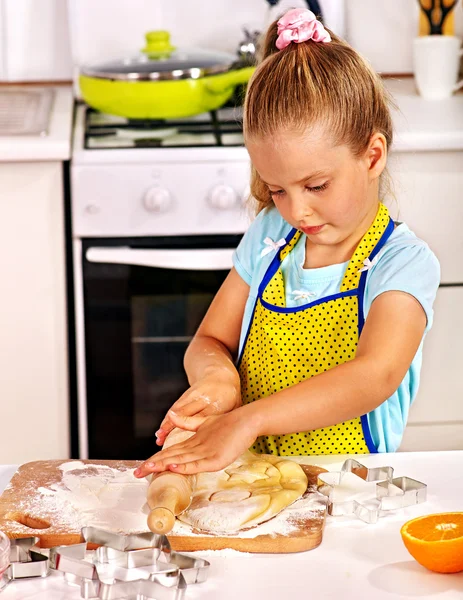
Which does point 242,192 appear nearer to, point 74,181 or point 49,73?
point 74,181

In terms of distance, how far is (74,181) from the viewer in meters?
2.10

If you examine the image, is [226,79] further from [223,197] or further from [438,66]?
[438,66]

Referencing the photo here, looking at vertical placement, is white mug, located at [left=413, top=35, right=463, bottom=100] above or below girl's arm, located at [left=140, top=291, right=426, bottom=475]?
above

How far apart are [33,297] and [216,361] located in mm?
937

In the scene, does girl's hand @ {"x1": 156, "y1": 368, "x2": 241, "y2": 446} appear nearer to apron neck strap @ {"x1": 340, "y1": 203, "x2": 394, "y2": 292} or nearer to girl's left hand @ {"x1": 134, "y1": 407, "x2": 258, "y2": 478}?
girl's left hand @ {"x1": 134, "y1": 407, "x2": 258, "y2": 478}

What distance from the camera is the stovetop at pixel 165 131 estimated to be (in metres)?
2.15

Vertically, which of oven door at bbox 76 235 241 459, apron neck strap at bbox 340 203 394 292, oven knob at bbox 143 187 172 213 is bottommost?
oven door at bbox 76 235 241 459

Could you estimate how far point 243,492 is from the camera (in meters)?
1.05

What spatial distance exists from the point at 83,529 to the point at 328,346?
0.53 m

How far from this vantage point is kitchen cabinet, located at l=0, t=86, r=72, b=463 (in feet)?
6.92

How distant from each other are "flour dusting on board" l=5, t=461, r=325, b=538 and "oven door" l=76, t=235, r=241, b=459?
1.07 m

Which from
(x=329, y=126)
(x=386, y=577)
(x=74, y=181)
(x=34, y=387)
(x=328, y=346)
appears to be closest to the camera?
(x=386, y=577)

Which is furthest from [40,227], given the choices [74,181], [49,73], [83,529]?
[83,529]

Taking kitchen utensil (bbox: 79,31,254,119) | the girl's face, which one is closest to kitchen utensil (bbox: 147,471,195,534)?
the girl's face
